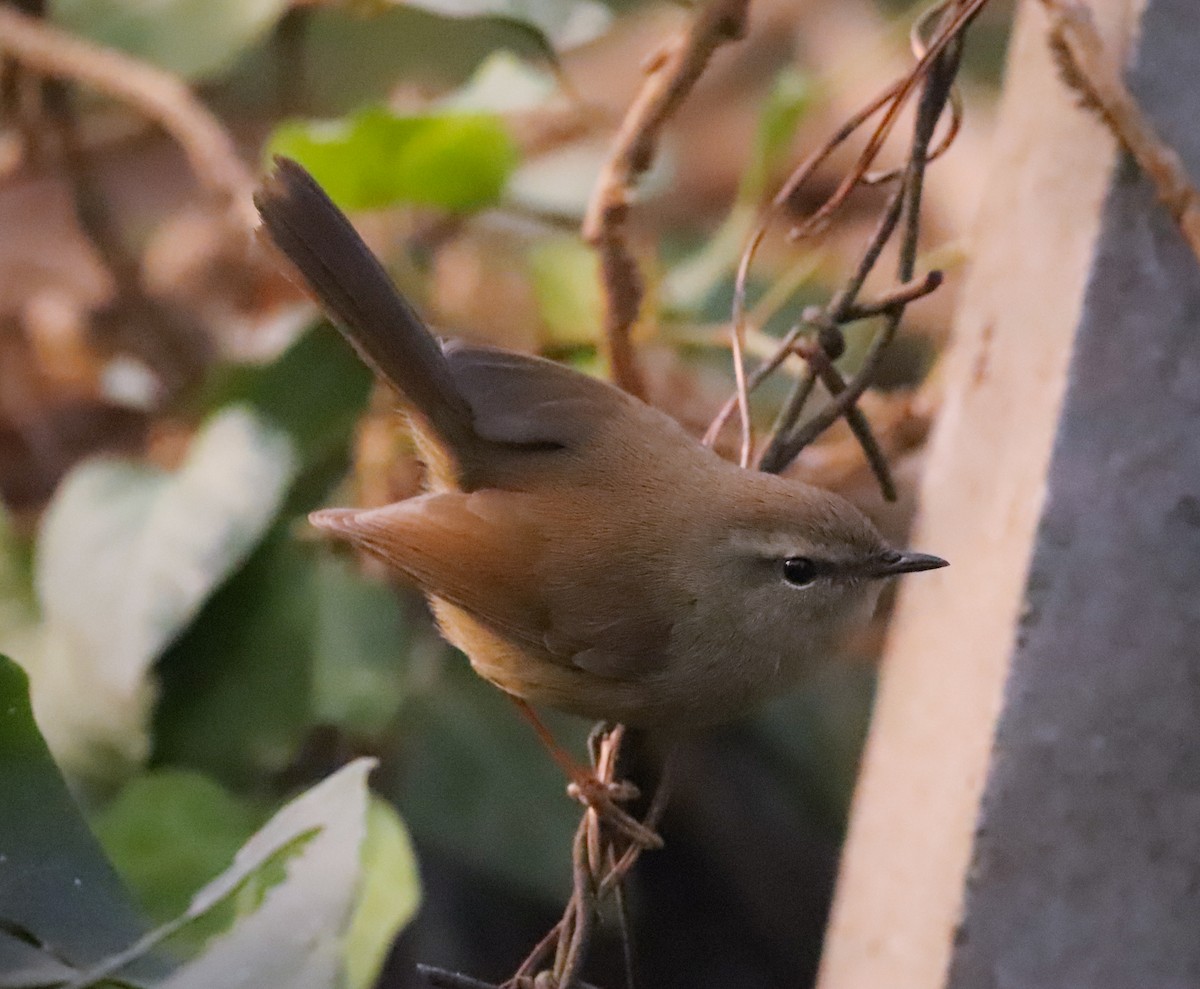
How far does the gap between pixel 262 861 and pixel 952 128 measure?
3.11 feet

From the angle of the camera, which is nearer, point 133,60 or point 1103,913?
point 1103,913

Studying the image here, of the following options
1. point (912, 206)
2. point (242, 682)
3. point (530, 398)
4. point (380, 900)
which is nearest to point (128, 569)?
point (242, 682)

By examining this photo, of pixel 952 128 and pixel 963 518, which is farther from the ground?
pixel 952 128

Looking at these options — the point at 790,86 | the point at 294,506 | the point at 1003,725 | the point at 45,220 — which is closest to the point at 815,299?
the point at 790,86

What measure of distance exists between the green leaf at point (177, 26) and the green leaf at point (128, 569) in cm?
68

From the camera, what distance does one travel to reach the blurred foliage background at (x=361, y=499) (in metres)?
1.94

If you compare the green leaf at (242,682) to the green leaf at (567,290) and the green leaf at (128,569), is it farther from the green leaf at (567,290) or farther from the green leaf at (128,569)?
the green leaf at (567,290)

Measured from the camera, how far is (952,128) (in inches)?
49.9

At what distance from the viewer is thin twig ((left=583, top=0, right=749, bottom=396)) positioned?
4.95 ft

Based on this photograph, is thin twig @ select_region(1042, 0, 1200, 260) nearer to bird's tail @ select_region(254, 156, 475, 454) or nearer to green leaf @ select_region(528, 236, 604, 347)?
bird's tail @ select_region(254, 156, 475, 454)

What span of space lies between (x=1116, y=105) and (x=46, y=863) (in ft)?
4.03

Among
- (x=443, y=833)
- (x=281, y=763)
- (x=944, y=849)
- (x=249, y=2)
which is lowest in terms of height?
(x=443, y=833)

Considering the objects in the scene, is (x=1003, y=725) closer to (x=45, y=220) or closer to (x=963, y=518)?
(x=963, y=518)

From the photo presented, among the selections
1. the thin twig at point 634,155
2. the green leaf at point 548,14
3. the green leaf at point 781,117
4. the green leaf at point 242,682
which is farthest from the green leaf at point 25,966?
the green leaf at point 781,117
